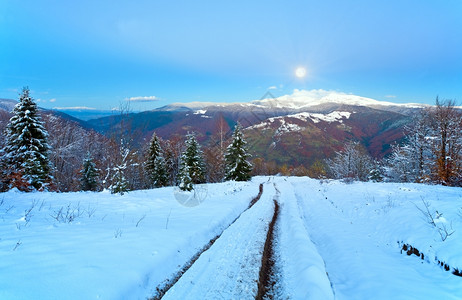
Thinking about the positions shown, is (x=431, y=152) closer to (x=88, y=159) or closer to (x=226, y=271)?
(x=226, y=271)

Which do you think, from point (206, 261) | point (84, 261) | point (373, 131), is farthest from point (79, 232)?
point (373, 131)

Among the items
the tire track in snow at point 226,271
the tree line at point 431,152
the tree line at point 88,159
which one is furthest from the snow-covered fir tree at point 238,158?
the tire track in snow at point 226,271

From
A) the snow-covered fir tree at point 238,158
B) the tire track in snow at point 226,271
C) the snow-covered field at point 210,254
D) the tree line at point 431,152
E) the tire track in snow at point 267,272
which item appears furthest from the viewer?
the snow-covered fir tree at point 238,158

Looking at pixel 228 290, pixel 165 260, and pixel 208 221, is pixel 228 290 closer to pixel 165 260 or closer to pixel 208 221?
pixel 165 260

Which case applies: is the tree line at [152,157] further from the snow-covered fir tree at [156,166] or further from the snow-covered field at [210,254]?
the snow-covered field at [210,254]

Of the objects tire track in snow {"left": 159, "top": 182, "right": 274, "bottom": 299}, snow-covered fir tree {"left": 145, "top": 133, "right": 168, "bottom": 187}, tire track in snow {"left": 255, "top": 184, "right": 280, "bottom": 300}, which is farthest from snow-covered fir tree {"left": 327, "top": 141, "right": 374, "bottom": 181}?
tire track in snow {"left": 159, "top": 182, "right": 274, "bottom": 299}

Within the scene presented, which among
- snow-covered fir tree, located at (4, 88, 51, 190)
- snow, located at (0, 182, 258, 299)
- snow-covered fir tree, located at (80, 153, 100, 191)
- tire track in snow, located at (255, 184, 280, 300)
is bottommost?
snow-covered fir tree, located at (80, 153, 100, 191)

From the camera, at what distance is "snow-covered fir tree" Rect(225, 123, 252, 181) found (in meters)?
30.9

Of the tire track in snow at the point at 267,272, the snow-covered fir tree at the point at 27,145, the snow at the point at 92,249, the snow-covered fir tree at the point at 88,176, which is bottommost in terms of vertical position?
the snow-covered fir tree at the point at 88,176

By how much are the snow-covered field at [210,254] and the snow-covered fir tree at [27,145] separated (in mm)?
9411

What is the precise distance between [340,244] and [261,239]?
253cm

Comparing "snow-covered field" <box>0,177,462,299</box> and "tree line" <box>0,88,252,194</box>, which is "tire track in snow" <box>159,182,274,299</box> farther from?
"tree line" <box>0,88,252,194</box>

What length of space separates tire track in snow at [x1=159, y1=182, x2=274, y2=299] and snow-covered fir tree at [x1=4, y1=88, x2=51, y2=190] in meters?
16.5

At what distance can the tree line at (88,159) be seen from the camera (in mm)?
14844
